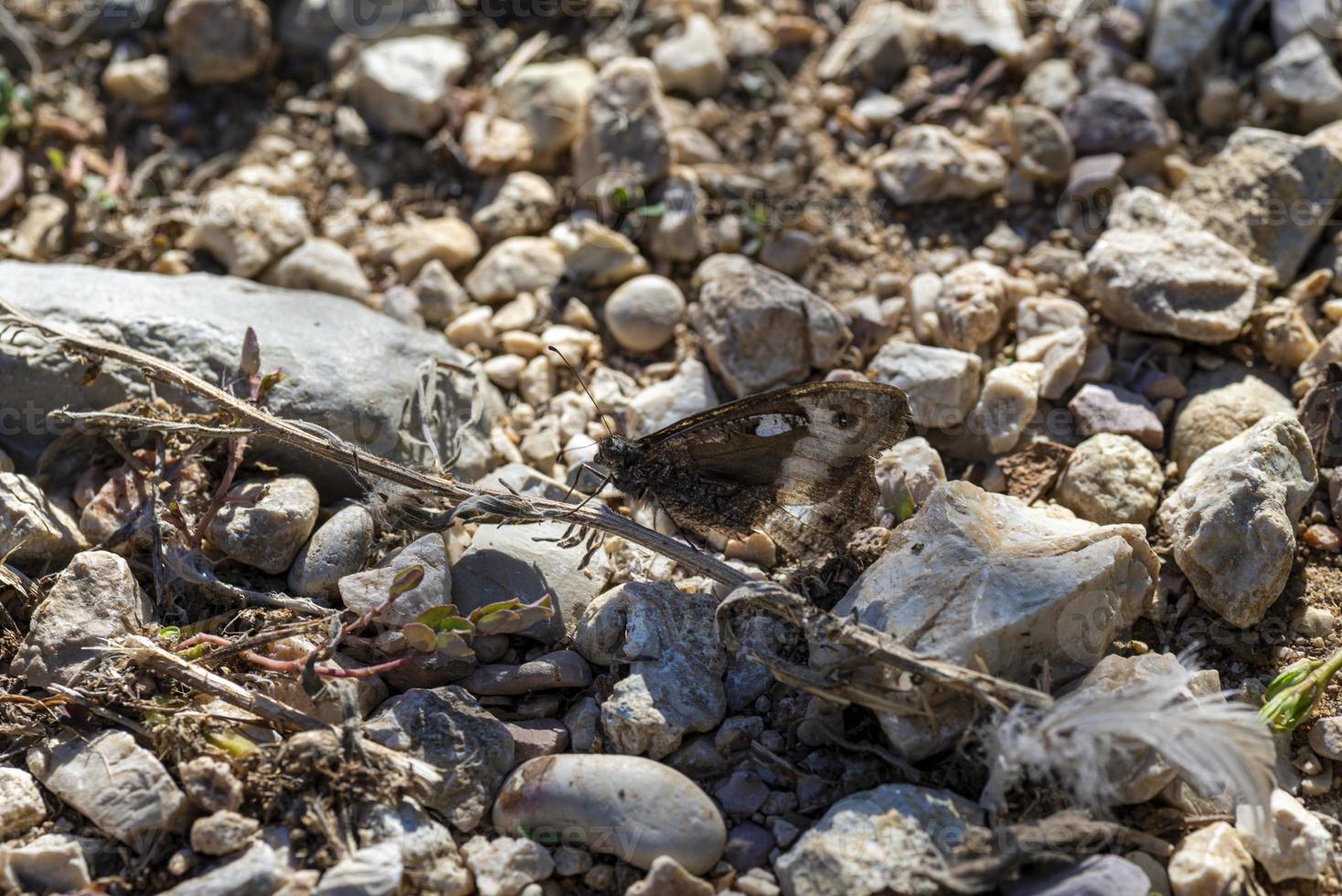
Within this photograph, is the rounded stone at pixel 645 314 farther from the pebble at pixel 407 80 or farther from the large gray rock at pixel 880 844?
the large gray rock at pixel 880 844

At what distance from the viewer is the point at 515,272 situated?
479 centimetres

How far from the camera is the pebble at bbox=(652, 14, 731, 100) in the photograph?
5.31 m

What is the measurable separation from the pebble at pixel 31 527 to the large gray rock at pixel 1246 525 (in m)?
3.79

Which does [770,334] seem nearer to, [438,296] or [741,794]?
[438,296]

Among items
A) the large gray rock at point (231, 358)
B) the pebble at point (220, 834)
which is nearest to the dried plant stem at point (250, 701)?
the pebble at point (220, 834)

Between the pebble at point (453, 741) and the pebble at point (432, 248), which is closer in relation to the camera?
the pebble at point (453, 741)

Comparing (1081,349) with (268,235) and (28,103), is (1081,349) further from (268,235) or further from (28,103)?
(28,103)

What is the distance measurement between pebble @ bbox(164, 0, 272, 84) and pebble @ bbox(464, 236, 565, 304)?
73.0 inches

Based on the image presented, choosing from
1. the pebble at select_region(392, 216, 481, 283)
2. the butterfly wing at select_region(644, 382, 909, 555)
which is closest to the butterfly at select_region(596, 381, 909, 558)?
the butterfly wing at select_region(644, 382, 909, 555)

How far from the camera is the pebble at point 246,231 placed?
15.6ft

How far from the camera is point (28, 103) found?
17.3 ft

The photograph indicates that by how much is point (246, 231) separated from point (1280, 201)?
442cm

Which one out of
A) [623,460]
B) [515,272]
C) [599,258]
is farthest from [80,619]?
[599,258]

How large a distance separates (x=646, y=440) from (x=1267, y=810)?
2110 mm
